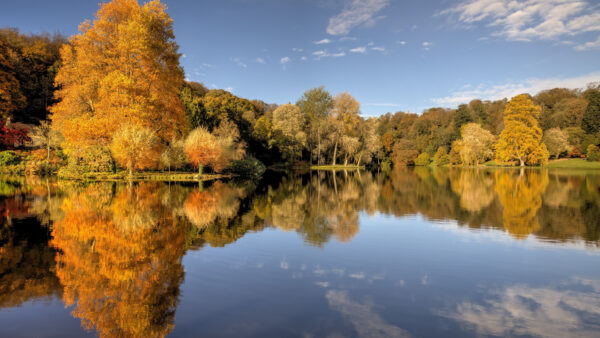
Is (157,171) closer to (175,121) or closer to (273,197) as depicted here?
(175,121)

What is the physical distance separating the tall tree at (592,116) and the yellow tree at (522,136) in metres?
6.86

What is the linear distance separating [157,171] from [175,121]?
19.1ft

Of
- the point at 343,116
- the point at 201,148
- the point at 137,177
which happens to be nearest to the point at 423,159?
the point at 343,116

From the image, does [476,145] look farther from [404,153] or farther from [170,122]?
[170,122]

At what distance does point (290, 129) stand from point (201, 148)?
26.5 metres

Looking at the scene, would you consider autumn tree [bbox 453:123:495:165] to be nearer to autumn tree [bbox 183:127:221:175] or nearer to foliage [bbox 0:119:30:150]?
autumn tree [bbox 183:127:221:175]

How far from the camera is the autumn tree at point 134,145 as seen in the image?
70.9ft

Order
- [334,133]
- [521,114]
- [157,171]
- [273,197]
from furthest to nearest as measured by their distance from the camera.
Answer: [334,133] < [521,114] < [157,171] < [273,197]

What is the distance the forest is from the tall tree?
6.0 inches

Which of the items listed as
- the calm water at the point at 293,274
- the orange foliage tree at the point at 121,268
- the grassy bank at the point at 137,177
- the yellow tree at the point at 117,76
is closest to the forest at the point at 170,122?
the yellow tree at the point at 117,76

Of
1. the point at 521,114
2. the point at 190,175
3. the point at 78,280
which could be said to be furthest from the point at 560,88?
the point at 78,280

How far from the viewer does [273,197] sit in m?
15.2

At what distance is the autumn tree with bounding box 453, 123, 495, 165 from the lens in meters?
50.9

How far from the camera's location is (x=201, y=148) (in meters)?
24.8
